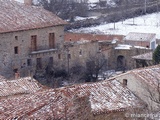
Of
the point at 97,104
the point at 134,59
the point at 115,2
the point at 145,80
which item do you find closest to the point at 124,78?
the point at 145,80

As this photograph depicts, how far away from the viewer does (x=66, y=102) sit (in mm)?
14711

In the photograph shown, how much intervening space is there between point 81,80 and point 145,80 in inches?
531

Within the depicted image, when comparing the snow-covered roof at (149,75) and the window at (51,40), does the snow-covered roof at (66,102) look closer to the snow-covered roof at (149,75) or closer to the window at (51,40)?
the snow-covered roof at (149,75)

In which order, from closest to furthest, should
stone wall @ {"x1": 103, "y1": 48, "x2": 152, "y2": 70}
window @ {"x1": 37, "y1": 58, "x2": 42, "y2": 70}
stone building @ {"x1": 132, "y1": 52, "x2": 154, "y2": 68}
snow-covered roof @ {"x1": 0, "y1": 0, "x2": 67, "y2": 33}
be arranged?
stone building @ {"x1": 132, "y1": 52, "x2": 154, "y2": 68}
snow-covered roof @ {"x1": 0, "y1": 0, "x2": 67, "y2": 33}
window @ {"x1": 37, "y1": 58, "x2": 42, "y2": 70}
stone wall @ {"x1": 103, "y1": 48, "x2": 152, "y2": 70}

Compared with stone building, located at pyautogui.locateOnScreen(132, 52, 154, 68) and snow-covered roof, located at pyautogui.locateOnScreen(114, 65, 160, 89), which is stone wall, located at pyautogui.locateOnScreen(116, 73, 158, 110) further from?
stone building, located at pyautogui.locateOnScreen(132, 52, 154, 68)

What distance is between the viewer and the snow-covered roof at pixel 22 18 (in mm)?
34391

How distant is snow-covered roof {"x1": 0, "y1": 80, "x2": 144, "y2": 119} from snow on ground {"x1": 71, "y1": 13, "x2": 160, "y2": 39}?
93.7 ft

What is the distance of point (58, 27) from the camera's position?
122 feet

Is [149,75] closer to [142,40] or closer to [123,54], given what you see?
[123,54]

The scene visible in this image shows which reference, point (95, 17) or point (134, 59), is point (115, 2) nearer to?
point (95, 17)

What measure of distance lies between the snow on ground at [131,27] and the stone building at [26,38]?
1272 centimetres

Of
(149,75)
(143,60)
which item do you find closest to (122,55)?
(143,60)

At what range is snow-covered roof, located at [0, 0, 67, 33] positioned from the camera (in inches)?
1354

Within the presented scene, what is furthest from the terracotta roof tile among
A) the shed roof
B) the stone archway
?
the stone archway
